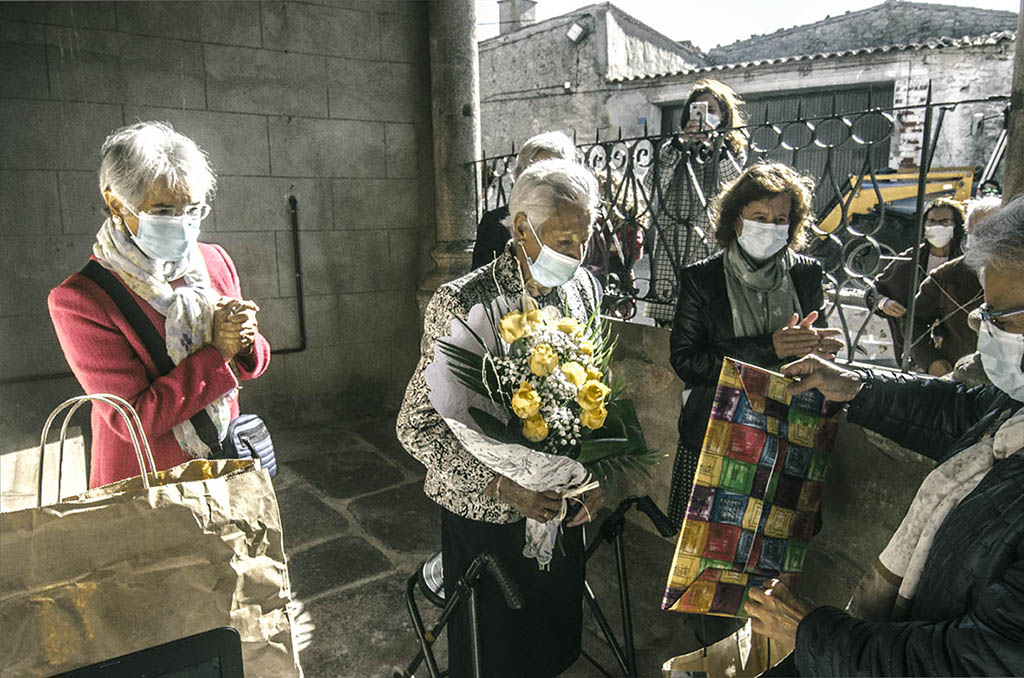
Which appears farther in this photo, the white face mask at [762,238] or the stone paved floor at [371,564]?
the stone paved floor at [371,564]

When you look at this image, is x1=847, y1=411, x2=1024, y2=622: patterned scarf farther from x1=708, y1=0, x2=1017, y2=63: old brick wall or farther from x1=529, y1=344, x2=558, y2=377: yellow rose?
x1=708, y1=0, x2=1017, y2=63: old brick wall

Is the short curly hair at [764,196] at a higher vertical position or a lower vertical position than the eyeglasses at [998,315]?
higher

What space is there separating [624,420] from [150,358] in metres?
1.41

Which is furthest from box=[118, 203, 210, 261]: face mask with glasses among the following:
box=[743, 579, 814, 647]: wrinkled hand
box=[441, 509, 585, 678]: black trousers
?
box=[743, 579, 814, 647]: wrinkled hand

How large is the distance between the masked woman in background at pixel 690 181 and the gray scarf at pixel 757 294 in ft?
1.93

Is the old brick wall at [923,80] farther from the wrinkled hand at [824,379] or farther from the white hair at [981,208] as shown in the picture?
the wrinkled hand at [824,379]

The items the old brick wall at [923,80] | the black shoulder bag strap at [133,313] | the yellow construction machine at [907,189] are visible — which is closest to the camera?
the black shoulder bag strap at [133,313]

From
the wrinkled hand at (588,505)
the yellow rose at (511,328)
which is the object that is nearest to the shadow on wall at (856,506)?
the wrinkled hand at (588,505)

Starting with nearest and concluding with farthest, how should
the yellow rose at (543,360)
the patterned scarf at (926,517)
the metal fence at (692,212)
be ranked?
the patterned scarf at (926,517) → the yellow rose at (543,360) → the metal fence at (692,212)

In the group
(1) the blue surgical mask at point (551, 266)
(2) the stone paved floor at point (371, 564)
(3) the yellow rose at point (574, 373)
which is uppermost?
(1) the blue surgical mask at point (551, 266)

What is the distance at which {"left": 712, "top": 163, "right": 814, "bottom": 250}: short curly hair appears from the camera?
7.88 ft

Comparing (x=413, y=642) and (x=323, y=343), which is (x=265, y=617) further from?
(x=323, y=343)

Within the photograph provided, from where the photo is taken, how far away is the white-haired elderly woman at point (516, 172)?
2.96m

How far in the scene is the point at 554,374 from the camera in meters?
1.61
